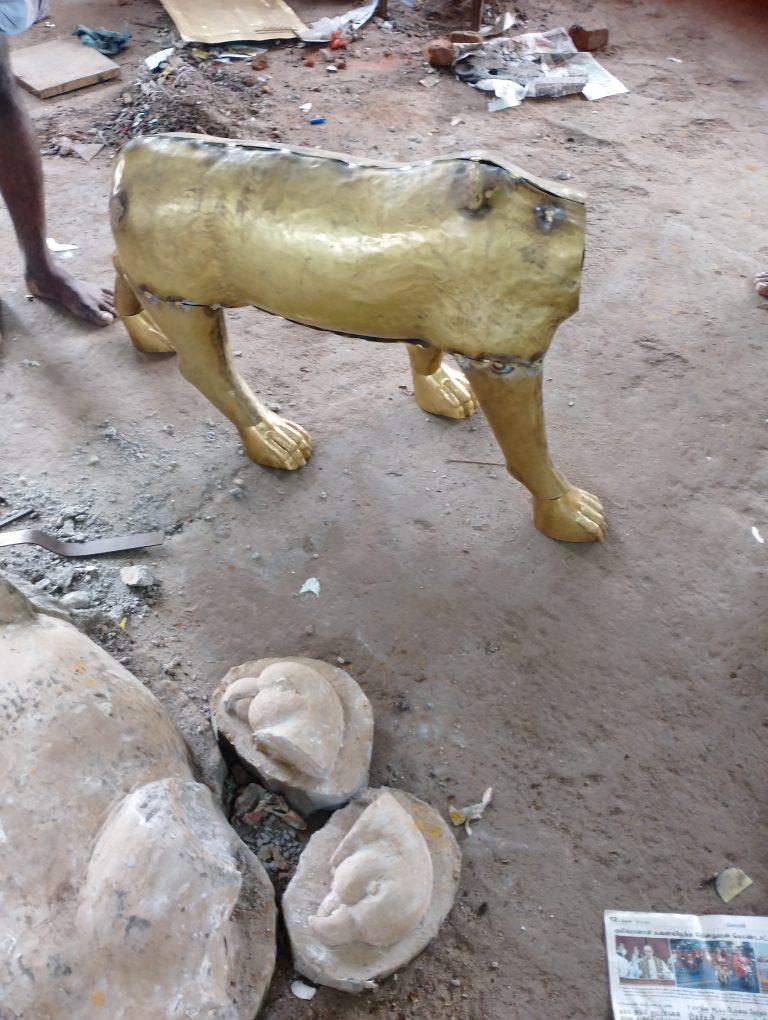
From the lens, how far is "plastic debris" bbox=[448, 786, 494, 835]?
5.58 ft

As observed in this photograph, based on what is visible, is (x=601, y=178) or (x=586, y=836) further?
(x=601, y=178)

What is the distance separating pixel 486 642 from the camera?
1.98m

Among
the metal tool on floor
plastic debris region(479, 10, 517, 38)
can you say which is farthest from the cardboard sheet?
the metal tool on floor

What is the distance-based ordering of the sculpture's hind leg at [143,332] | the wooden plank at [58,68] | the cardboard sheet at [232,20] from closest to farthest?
the sculpture's hind leg at [143,332], the wooden plank at [58,68], the cardboard sheet at [232,20]

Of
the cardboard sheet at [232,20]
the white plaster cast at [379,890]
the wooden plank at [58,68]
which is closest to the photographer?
the white plaster cast at [379,890]

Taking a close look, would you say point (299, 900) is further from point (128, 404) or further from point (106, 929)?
point (128, 404)

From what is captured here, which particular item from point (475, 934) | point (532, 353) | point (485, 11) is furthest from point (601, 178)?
point (475, 934)

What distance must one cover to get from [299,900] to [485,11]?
4586 millimetres

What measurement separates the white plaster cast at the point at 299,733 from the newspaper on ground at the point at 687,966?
0.58 metres

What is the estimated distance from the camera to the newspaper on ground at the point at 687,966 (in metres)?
1.48

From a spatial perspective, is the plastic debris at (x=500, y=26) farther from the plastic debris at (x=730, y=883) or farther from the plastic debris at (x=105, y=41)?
the plastic debris at (x=730, y=883)

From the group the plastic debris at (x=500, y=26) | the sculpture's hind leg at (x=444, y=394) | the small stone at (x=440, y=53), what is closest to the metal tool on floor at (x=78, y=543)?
the sculpture's hind leg at (x=444, y=394)

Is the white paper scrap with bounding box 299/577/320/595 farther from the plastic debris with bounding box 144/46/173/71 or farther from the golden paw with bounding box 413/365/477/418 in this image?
the plastic debris with bounding box 144/46/173/71

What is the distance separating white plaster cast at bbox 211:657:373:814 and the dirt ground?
0.12 m
